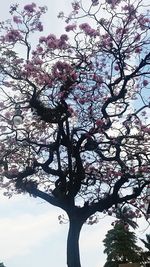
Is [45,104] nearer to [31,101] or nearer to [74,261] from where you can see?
[31,101]

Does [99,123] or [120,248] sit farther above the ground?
[120,248]

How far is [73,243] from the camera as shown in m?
14.8

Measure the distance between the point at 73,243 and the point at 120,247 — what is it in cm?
2831

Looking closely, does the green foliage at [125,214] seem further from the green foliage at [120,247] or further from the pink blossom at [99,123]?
the green foliage at [120,247]

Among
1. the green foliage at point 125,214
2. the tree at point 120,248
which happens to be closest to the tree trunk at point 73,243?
the green foliage at point 125,214

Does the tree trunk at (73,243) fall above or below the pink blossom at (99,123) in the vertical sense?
below

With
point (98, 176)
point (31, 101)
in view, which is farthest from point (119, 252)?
point (31, 101)

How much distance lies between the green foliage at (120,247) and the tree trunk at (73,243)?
25798mm

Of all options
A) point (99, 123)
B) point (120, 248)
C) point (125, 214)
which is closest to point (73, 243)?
point (125, 214)

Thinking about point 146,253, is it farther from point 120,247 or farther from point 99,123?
point 99,123

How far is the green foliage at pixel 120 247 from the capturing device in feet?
134

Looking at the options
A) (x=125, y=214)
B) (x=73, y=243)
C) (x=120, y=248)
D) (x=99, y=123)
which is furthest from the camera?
(x=120, y=248)

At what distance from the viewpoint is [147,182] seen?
15609 mm

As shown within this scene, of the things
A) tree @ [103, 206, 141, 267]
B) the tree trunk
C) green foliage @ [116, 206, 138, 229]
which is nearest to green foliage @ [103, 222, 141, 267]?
tree @ [103, 206, 141, 267]
